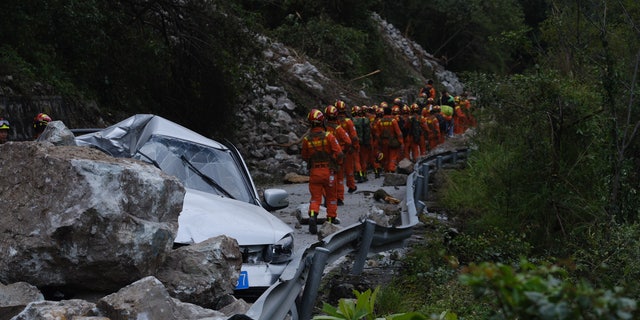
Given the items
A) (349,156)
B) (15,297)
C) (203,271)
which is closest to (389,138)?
(349,156)

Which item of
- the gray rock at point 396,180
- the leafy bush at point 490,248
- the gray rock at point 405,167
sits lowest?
the gray rock at point 405,167

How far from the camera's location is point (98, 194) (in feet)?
16.4

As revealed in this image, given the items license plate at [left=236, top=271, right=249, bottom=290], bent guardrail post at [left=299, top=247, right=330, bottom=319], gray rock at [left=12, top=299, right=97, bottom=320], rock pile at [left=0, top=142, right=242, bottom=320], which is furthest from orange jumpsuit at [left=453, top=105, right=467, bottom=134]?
gray rock at [left=12, top=299, right=97, bottom=320]

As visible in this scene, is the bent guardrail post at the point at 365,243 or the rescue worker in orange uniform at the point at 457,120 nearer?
the bent guardrail post at the point at 365,243

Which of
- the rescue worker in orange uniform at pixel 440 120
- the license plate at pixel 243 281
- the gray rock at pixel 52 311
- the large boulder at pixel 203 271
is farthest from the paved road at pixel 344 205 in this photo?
the rescue worker in orange uniform at pixel 440 120

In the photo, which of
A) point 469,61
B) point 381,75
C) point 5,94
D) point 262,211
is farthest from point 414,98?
point 262,211

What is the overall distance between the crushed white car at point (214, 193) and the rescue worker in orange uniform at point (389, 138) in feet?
48.7

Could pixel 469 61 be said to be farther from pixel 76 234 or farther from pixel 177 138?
pixel 76 234

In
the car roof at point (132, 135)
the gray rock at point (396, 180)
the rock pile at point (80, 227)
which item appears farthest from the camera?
the gray rock at point (396, 180)

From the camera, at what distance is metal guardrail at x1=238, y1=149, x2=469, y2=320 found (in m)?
4.68

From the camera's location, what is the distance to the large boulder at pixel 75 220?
4977 mm

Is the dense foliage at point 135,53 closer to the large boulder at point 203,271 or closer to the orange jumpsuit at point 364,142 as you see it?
the orange jumpsuit at point 364,142

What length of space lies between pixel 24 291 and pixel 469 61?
50.1 metres

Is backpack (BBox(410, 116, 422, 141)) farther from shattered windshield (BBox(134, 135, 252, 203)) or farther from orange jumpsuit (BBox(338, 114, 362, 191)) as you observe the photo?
shattered windshield (BBox(134, 135, 252, 203))
